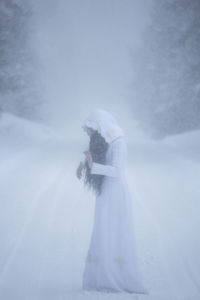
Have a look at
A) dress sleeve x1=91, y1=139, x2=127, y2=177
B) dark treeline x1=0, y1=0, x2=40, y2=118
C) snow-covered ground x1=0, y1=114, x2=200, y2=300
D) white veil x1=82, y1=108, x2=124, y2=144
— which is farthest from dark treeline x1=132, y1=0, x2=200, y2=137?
dress sleeve x1=91, y1=139, x2=127, y2=177

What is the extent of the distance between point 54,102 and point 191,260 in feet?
40.0

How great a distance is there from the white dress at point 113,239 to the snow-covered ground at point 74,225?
5.1 inches

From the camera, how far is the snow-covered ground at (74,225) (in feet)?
12.5

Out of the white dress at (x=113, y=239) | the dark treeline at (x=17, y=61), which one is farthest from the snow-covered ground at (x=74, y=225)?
the dark treeline at (x=17, y=61)

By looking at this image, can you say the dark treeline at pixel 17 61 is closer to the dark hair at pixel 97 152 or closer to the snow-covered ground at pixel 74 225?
the snow-covered ground at pixel 74 225

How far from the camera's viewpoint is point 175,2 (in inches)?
547

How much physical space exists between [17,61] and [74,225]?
32.1 feet

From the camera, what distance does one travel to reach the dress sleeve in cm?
354

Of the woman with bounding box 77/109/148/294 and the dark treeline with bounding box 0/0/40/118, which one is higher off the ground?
the dark treeline with bounding box 0/0/40/118

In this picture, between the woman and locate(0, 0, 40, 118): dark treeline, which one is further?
locate(0, 0, 40, 118): dark treeline

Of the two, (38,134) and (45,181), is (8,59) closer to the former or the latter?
(38,134)

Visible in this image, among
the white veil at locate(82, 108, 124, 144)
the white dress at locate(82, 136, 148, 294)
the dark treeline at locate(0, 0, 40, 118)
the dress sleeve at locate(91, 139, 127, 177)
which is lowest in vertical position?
the white dress at locate(82, 136, 148, 294)

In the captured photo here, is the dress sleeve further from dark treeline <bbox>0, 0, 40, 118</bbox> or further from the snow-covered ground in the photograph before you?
dark treeline <bbox>0, 0, 40, 118</bbox>

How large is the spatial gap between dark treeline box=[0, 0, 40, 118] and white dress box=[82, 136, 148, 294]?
9962mm
